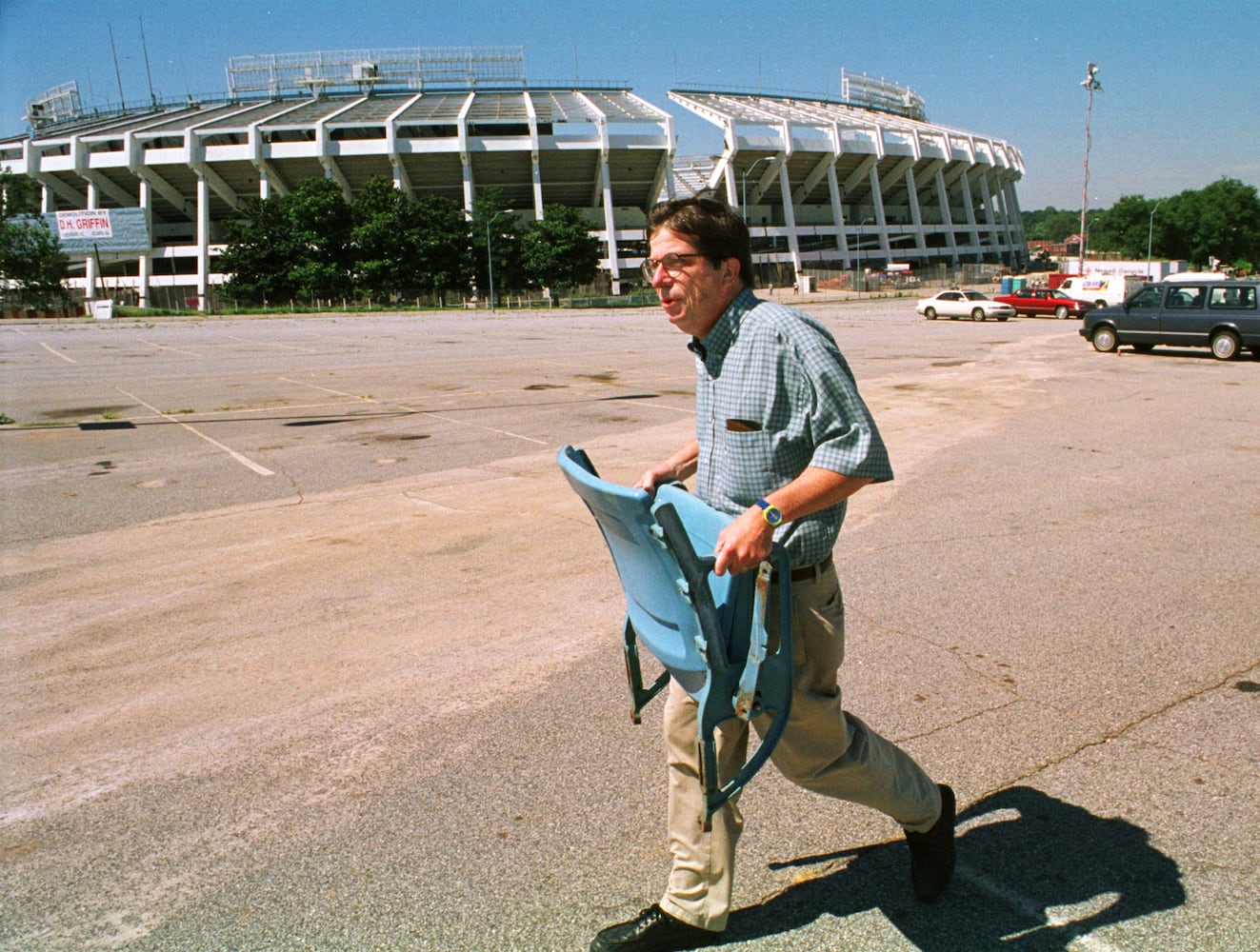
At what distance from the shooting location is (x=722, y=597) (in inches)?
89.4

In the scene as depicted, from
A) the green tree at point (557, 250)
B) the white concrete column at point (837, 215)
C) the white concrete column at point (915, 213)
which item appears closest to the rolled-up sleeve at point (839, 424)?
the green tree at point (557, 250)

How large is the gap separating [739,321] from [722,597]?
2.31 feet

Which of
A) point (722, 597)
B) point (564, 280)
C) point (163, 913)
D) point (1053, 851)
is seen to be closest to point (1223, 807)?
point (1053, 851)

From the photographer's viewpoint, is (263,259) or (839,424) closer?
(839,424)

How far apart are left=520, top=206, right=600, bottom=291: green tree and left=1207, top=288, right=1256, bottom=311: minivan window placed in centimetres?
Result: 5649

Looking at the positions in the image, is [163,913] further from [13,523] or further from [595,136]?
[595,136]

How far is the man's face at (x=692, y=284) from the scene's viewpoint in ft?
7.87

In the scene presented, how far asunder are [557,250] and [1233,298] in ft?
187

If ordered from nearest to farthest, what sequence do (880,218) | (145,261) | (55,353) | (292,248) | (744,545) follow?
(744,545)
(55,353)
(292,248)
(145,261)
(880,218)

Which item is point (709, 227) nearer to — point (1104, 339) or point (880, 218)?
point (1104, 339)

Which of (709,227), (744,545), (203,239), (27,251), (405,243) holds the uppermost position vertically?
(203,239)

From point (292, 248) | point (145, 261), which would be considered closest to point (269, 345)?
point (292, 248)

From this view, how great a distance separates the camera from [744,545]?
2088mm

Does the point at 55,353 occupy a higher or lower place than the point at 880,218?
lower
